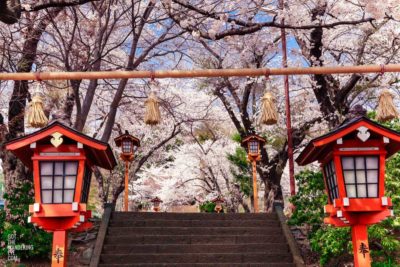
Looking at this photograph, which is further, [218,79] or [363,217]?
[218,79]

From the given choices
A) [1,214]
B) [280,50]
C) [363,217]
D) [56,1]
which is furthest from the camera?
[280,50]

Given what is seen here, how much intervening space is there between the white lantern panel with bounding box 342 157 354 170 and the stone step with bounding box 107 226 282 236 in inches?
197

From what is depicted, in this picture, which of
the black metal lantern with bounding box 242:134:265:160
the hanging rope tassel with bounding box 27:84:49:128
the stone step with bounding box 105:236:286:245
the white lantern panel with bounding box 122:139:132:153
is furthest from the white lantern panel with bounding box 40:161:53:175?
the black metal lantern with bounding box 242:134:265:160

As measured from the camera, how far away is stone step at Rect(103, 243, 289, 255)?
31.4ft

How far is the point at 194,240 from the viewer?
33.0 feet

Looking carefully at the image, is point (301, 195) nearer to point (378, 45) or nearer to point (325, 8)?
point (325, 8)

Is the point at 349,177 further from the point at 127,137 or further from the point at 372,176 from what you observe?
the point at 127,137

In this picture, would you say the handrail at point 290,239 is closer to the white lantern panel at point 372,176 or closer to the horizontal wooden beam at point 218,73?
the white lantern panel at point 372,176

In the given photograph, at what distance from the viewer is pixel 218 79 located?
15891mm

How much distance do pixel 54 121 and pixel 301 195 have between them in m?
5.82

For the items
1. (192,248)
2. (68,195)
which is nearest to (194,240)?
(192,248)

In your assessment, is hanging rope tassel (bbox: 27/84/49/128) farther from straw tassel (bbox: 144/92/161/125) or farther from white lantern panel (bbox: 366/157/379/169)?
white lantern panel (bbox: 366/157/379/169)

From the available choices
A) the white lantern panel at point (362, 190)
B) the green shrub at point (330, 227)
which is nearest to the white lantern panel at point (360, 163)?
the white lantern panel at point (362, 190)

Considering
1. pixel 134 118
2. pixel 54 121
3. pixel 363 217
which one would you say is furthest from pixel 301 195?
pixel 134 118
